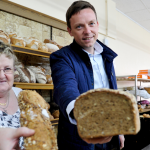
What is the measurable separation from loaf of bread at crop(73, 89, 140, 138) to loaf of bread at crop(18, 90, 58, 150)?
17 cm

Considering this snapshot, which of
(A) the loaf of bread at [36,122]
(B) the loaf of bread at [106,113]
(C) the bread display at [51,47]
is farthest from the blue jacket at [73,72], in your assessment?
(C) the bread display at [51,47]

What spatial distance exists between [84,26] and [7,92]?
549mm

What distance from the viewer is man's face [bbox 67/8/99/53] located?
3.12ft

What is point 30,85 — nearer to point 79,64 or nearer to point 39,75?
point 39,75

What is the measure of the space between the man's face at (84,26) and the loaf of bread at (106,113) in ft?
1.84

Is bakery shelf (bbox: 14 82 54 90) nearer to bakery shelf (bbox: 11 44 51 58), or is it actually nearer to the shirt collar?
bakery shelf (bbox: 11 44 51 58)

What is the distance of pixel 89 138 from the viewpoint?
529 millimetres

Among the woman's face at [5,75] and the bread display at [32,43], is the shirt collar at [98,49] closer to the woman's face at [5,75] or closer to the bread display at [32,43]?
the woman's face at [5,75]

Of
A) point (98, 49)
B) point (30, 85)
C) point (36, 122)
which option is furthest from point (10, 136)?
point (30, 85)

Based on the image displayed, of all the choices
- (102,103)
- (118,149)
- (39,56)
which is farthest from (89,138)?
(39,56)

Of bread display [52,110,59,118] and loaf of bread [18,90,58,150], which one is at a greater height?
loaf of bread [18,90,58,150]

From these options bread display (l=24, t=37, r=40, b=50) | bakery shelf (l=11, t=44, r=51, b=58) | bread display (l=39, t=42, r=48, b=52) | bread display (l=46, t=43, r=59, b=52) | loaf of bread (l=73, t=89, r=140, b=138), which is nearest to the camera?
loaf of bread (l=73, t=89, r=140, b=138)

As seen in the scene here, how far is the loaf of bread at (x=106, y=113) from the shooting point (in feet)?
1.58

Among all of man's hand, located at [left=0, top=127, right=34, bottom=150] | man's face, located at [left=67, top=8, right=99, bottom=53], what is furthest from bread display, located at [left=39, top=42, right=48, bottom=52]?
man's hand, located at [left=0, top=127, right=34, bottom=150]
